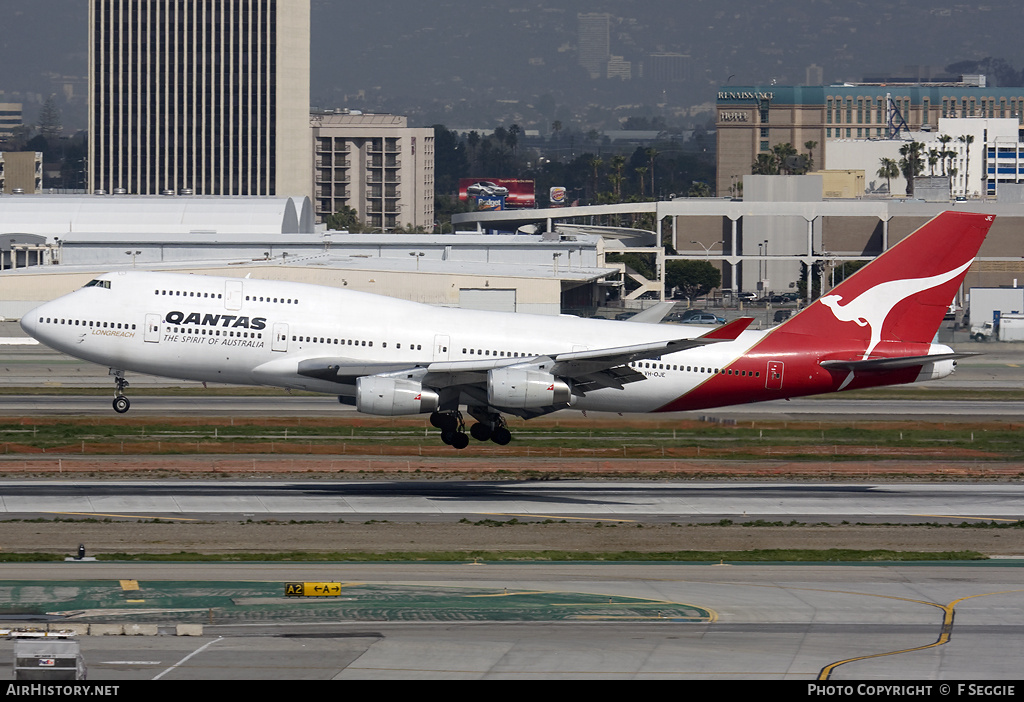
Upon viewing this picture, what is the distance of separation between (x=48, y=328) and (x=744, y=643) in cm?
3124

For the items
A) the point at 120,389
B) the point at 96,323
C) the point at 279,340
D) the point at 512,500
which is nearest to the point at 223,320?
the point at 279,340

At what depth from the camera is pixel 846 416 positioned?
73438mm

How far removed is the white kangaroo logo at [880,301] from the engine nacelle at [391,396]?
678 inches

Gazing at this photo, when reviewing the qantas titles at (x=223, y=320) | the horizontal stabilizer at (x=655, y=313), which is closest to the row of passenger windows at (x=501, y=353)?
the qantas titles at (x=223, y=320)

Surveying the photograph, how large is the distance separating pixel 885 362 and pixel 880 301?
272 centimetres

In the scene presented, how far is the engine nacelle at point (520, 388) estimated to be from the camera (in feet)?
154

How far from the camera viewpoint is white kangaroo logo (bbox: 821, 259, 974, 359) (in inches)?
2042

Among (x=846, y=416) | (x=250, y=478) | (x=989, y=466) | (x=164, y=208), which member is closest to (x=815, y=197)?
(x=164, y=208)

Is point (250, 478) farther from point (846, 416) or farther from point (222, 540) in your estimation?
point (846, 416)

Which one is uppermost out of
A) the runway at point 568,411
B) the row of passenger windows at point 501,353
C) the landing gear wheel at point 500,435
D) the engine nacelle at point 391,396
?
the row of passenger windows at point 501,353

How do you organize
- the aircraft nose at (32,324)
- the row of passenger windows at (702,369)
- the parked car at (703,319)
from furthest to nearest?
the parked car at (703,319) < the row of passenger windows at (702,369) < the aircraft nose at (32,324)

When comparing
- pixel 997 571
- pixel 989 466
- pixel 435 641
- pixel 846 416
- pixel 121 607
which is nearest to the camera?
pixel 435 641

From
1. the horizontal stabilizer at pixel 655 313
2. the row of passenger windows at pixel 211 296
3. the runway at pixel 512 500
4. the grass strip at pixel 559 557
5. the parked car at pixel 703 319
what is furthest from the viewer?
the parked car at pixel 703 319

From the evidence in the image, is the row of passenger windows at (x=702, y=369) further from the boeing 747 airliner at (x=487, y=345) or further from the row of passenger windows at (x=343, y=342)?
the row of passenger windows at (x=343, y=342)
